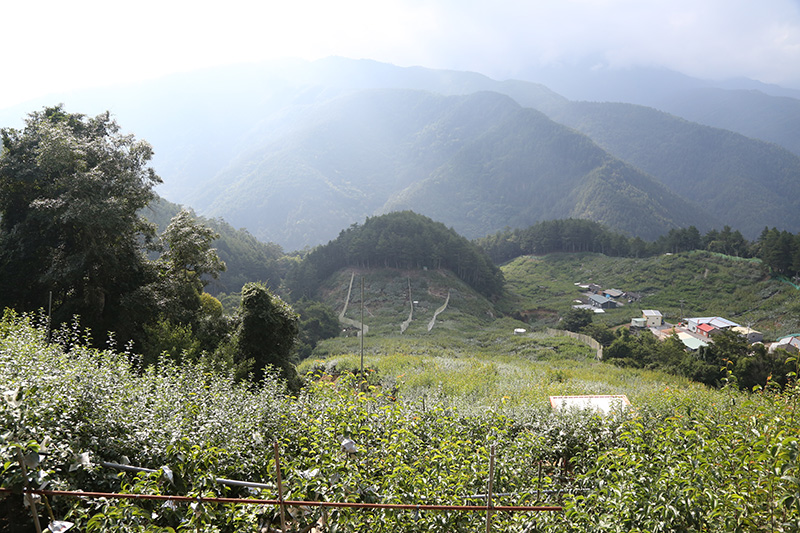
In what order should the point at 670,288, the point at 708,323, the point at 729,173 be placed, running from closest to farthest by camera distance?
the point at 708,323, the point at 670,288, the point at 729,173

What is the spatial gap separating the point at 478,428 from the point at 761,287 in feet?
166

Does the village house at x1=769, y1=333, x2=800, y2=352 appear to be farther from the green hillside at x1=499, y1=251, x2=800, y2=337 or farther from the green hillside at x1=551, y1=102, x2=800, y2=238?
the green hillside at x1=551, y1=102, x2=800, y2=238

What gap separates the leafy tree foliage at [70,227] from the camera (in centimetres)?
1408

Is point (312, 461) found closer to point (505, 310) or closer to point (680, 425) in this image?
point (680, 425)

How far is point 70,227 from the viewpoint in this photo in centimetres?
1502

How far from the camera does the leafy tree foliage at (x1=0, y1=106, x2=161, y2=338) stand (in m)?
14.1

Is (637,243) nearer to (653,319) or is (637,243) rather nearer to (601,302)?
(601,302)

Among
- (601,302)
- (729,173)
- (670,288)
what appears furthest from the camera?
(729,173)

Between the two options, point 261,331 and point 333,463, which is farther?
point 261,331

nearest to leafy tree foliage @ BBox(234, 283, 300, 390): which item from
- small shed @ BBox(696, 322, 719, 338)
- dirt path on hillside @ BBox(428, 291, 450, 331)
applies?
dirt path on hillside @ BBox(428, 291, 450, 331)

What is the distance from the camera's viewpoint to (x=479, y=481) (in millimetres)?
4258

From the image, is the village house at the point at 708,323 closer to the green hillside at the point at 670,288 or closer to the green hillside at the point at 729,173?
the green hillside at the point at 670,288

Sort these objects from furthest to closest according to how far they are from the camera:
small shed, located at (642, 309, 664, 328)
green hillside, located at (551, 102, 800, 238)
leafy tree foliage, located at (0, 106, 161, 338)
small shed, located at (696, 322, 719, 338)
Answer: green hillside, located at (551, 102, 800, 238)
small shed, located at (642, 309, 664, 328)
small shed, located at (696, 322, 719, 338)
leafy tree foliage, located at (0, 106, 161, 338)

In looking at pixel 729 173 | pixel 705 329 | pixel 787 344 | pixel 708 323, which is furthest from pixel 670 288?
pixel 729 173
